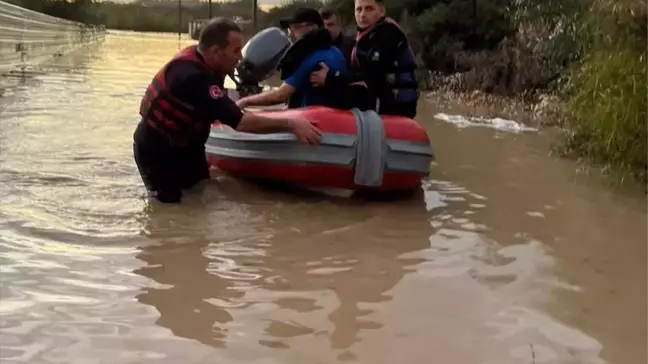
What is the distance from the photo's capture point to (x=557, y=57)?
11.6 metres

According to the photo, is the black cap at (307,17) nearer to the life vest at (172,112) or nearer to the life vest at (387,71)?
the life vest at (387,71)

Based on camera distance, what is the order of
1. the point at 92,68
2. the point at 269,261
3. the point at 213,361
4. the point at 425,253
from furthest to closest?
the point at 92,68 < the point at 425,253 < the point at 269,261 < the point at 213,361

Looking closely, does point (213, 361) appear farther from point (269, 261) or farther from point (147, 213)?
point (147, 213)

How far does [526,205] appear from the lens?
598 centimetres

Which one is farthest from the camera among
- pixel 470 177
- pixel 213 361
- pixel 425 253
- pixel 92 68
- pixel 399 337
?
pixel 92 68

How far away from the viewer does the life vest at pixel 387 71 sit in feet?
20.0

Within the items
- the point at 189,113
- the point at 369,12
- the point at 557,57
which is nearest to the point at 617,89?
the point at 369,12

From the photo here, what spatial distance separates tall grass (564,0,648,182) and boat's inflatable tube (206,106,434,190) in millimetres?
1625

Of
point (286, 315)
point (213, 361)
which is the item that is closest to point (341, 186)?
point (286, 315)

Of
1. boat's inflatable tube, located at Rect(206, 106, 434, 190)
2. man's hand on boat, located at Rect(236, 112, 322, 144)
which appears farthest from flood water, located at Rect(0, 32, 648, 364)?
man's hand on boat, located at Rect(236, 112, 322, 144)

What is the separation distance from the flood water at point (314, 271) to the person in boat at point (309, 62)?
71 cm

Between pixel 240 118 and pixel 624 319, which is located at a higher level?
pixel 240 118

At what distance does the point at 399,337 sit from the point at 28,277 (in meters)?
1.66

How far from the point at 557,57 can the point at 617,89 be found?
5299 mm
